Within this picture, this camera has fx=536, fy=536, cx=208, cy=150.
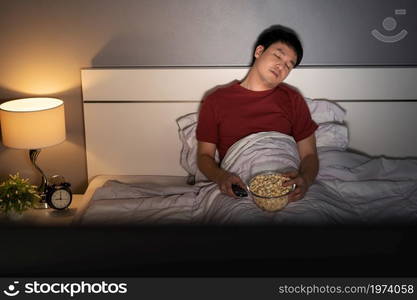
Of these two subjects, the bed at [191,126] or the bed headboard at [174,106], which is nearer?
the bed at [191,126]

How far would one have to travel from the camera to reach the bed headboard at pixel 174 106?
99.7 inches

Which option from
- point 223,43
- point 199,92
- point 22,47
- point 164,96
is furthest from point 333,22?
point 22,47

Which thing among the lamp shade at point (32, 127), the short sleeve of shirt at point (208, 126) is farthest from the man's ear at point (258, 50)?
the lamp shade at point (32, 127)

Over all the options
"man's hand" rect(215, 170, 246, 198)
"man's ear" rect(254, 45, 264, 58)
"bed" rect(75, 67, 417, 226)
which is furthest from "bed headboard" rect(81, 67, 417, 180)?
"man's hand" rect(215, 170, 246, 198)

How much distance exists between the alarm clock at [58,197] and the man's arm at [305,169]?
0.97m

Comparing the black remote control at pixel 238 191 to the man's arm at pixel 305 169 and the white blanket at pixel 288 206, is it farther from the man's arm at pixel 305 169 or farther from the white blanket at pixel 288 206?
the man's arm at pixel 305 169

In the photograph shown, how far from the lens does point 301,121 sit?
2.30 meters

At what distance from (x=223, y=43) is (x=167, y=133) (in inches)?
19.9

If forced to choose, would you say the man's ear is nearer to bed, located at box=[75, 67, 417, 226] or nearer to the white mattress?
bed, located at box=[75, 67, 417, 226]

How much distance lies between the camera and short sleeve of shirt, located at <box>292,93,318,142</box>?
7.46 feet

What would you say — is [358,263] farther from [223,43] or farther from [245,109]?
[223,43]

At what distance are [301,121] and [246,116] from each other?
242 mm

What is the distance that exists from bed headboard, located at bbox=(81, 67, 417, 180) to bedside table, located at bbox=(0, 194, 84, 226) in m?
0.39

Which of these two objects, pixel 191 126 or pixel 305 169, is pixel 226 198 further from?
pixel 191 126
